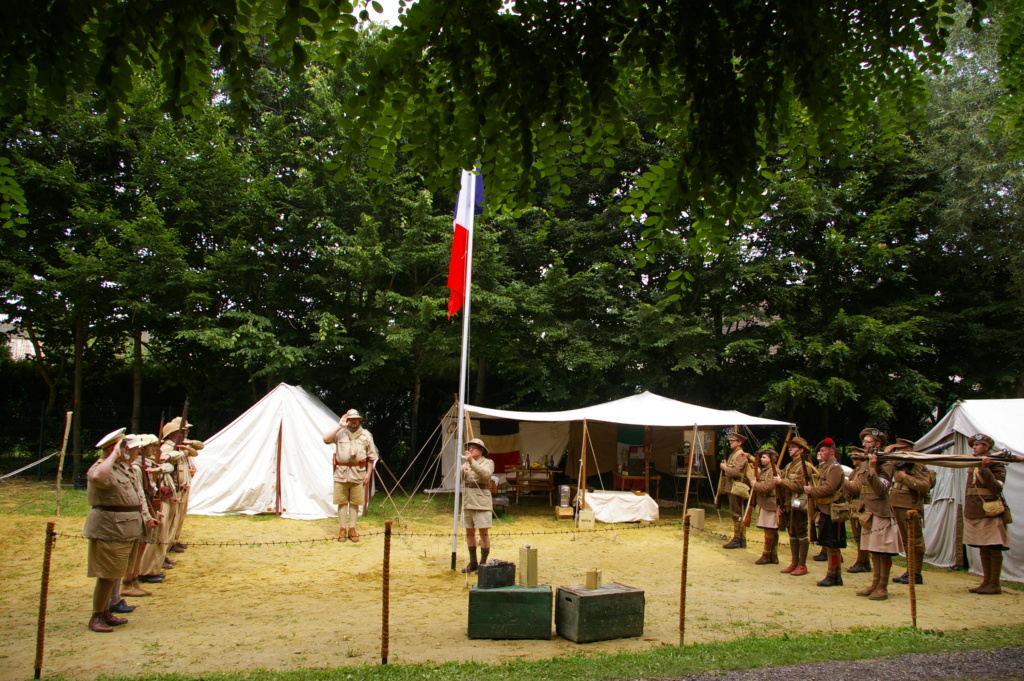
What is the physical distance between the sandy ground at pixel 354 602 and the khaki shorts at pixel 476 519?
578mm

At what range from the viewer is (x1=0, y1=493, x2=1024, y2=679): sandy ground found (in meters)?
5.09

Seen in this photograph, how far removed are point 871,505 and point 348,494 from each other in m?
6.88

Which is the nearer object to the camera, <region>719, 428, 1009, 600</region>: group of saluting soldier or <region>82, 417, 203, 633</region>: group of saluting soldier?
<region>82, 417, 203, 633</region>: group of saluting soldier

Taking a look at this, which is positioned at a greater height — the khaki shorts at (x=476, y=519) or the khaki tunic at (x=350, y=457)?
the khaki tunic at (x=350, y=457)

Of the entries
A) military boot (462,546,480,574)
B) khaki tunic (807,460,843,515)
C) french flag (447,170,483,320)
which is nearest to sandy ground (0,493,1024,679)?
military boot (462,546,480,574)

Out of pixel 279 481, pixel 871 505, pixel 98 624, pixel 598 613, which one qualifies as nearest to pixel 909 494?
pixel 871 505

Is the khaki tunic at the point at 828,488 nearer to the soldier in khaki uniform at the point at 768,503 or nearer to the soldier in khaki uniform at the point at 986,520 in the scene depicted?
the soldier in khaki uniform at the point at 768,503

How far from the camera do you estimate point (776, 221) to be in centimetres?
1631

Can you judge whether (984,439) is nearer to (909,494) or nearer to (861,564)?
(909,494)

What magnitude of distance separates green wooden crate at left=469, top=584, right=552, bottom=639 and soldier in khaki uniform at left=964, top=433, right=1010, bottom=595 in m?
5.25

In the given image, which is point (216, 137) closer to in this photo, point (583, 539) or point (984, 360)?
point (583, 539)

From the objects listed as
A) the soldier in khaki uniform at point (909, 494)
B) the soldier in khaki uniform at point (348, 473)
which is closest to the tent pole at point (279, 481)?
the soldier in khaki uniform at point (348, 473)

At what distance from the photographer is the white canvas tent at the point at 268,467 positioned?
1207 centimetres

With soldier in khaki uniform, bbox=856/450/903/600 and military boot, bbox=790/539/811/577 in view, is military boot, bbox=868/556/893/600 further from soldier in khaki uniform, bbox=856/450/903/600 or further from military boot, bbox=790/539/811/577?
military boot, bbox=790/539/811/577
